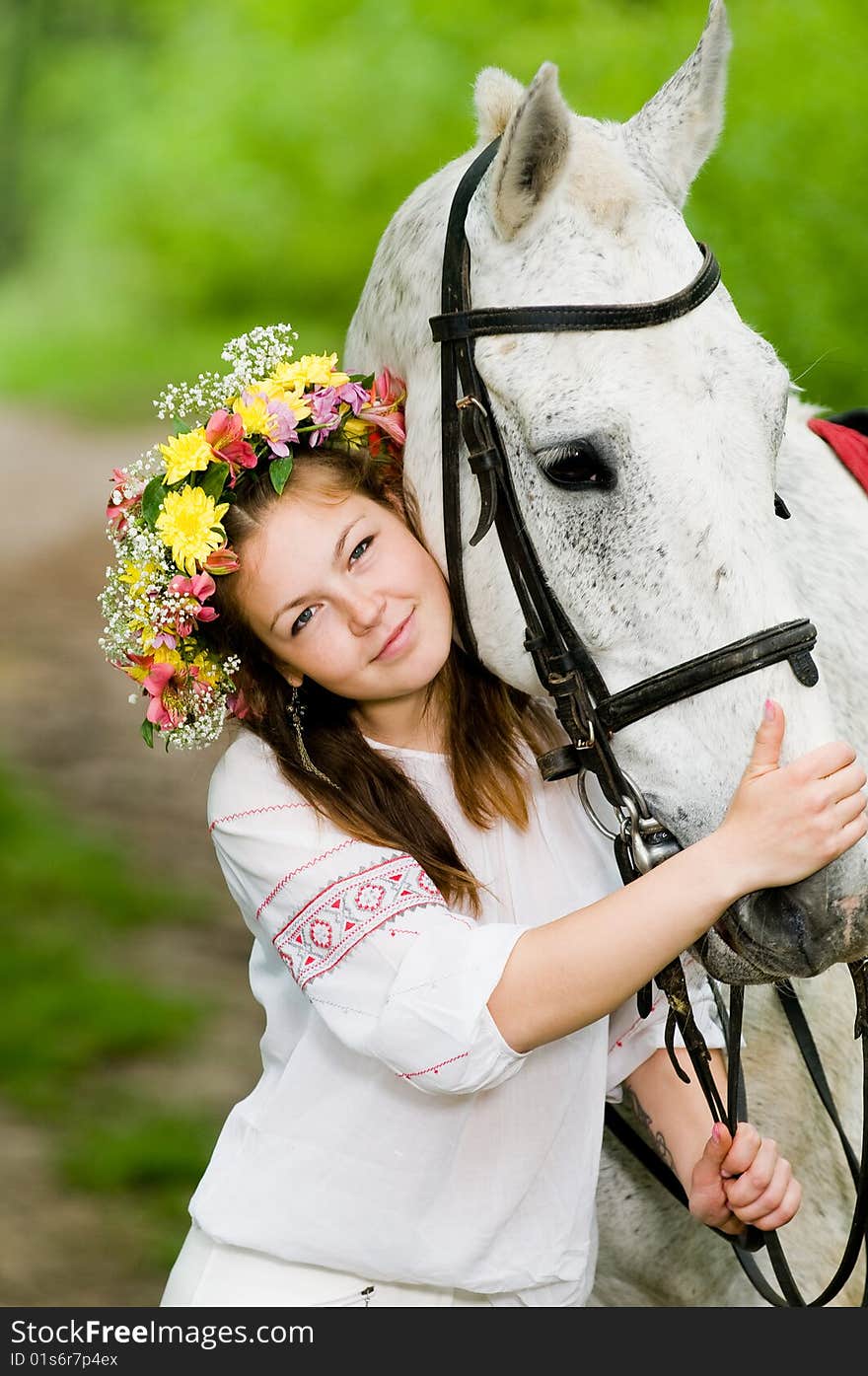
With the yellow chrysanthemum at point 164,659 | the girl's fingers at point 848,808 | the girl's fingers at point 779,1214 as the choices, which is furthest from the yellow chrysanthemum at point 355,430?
the girl's fingers at point 779,1214

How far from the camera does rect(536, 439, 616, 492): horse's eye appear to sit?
139cm

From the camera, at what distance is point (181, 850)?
5.34 m

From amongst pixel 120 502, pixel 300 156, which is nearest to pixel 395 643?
pixel 120 502

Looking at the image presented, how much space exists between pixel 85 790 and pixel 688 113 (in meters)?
4.60

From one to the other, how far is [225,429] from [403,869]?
548 millimetres

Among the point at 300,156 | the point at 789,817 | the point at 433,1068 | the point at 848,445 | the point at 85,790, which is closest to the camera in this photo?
the point at 789,817

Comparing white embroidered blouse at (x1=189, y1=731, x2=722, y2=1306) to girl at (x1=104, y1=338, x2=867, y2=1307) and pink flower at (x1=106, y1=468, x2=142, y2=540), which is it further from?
pink flower at (x1=106, y1=468, x2=142, y2=540)

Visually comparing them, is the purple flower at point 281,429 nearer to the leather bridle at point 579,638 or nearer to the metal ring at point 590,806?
the leather bridle at point 579,638

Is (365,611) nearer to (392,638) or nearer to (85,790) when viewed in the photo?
(392,638)

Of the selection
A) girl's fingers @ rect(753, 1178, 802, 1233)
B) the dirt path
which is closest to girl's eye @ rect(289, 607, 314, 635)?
girl's fingers @ rect(753, 1178, 802, 1233)

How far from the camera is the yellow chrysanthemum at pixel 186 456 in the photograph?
158 cm

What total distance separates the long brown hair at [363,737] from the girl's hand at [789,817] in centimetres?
40

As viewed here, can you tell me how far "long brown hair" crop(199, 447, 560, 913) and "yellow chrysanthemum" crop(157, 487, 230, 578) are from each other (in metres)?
0.04

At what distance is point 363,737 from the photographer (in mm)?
1661
